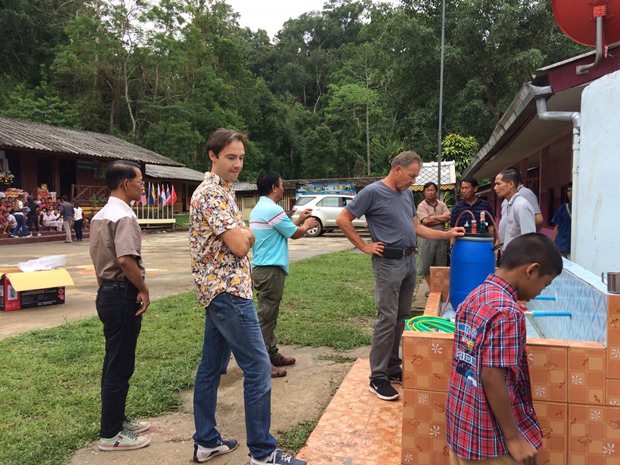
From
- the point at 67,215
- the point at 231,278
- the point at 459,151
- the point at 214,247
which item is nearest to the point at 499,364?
the point at 231,278

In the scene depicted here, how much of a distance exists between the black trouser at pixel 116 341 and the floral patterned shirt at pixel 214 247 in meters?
0.52

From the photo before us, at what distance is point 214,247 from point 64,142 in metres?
20.6

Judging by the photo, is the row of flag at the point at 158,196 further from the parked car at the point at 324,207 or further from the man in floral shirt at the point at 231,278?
the man in floral shirt at the point at 231,278

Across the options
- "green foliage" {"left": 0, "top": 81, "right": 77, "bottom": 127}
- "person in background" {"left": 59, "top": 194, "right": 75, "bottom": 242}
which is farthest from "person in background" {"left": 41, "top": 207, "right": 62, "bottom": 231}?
"green foliage" {"left": 0, "top": 81, "right": 77, "bottom": 127}

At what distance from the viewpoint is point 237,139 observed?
257cm

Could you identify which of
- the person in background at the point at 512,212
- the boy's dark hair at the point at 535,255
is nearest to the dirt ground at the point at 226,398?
the person in background at the point at 512,212

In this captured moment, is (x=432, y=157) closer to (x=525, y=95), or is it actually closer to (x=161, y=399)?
(x=525, y=95)

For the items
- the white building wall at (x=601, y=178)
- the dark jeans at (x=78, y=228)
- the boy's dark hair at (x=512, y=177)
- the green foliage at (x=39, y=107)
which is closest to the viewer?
the white building wall at (x=601, y=178)

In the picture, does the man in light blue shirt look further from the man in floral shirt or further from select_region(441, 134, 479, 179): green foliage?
select_region(441, 134, 479, 179): green foliage

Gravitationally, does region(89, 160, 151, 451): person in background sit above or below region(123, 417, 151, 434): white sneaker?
above

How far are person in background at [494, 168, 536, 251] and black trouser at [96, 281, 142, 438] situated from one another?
3.02m

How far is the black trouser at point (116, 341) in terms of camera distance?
2.74 metres

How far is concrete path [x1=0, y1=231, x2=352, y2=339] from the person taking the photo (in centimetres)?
607

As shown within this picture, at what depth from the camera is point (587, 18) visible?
3.75 m
